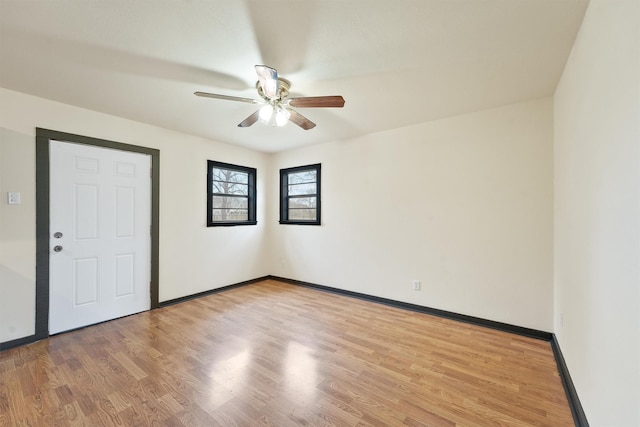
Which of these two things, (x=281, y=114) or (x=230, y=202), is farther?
(x=230, y=202)

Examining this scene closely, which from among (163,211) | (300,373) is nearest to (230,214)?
(163,211)

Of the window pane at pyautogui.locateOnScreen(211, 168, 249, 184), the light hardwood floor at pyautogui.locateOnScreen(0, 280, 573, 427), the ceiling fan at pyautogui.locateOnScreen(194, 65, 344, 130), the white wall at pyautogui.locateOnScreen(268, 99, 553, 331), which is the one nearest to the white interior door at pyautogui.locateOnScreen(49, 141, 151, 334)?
the light hardwood floor at pyautogui.locateOnScreen(0, 280, 573, 427)

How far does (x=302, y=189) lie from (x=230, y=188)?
126 cm

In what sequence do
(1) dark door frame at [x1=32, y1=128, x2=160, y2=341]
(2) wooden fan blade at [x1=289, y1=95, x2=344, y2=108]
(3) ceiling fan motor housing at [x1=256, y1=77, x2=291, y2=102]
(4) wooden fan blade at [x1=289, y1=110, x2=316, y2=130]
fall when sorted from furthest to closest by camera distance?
(1) dark door frame at [x1=32, y1=128, x2=160, y2=341] → (4) wooden fan blade at [x1=289, y1=110, x2=316, y2=130] → (3) ceiling fan motor housing at [x1=256, y1=77, x2=291, y2=102] → (2) wooden fan blade at [x1=289, y1=95, x2=344, y2=108]

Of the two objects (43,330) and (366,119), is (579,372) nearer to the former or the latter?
(366,119)

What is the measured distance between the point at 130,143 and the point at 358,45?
9.95 feet

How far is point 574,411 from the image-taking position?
63.8 inches

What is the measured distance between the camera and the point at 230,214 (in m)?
4.49

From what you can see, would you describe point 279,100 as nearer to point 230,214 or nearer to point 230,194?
point 230,194

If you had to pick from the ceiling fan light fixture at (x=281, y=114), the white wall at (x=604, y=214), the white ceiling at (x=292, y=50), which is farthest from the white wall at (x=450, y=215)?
the ceiling fan light fixture at (x=281, y=114)

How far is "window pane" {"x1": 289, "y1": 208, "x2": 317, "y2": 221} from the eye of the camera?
4543 mm

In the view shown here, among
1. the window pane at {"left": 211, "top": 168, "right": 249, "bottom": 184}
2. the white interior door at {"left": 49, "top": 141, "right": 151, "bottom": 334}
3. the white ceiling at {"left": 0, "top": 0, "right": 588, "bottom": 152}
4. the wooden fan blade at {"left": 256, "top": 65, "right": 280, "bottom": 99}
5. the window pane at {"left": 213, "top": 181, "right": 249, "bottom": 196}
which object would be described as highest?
the white ceiling at {"left": 0, "top": 0, "right": 588, "bottom": 152}

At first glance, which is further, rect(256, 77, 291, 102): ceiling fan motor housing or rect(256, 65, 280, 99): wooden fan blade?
rect(256, 77, 291, 102): ceiling fan motor housing

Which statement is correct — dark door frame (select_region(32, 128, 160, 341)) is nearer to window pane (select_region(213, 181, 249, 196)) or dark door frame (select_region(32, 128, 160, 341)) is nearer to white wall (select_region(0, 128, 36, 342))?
white wall (select_region(0, 128, 36, 342))
